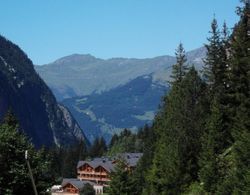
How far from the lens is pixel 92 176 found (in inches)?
6914

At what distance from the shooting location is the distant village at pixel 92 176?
15925 centimetres

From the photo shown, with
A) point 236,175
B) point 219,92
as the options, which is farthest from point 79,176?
point 236,175

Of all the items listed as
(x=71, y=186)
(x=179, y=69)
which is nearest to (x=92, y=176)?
(x=71, y=186)

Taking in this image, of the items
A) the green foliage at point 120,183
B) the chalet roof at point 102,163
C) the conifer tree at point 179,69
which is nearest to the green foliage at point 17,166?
the green foliage at point 120,183

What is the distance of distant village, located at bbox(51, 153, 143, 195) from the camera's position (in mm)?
159250

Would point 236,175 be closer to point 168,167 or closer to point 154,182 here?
point 168,167

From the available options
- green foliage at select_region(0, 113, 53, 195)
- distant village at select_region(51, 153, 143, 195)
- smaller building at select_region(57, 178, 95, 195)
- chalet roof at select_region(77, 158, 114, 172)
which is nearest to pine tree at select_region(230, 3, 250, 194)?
green foliage at select_region(0, 113, 53, 195)

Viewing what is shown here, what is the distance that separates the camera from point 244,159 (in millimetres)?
40250

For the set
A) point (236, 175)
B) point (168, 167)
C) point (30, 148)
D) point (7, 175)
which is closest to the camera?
point (7, 175)

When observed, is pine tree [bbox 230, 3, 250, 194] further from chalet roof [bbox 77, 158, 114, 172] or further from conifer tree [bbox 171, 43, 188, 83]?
chalet roof [bbox 77, 158, 114, 172]

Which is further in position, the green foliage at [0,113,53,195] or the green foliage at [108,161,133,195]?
the green foliage at [108,161,133,195]

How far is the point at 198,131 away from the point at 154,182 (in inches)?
357

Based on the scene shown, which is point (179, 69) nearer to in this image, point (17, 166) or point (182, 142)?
point (182, 142)

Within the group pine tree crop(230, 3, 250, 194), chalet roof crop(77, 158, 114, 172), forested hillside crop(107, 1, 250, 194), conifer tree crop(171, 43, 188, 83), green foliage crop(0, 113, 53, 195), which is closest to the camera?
green foliage crop(0, 113, 53, 195)
